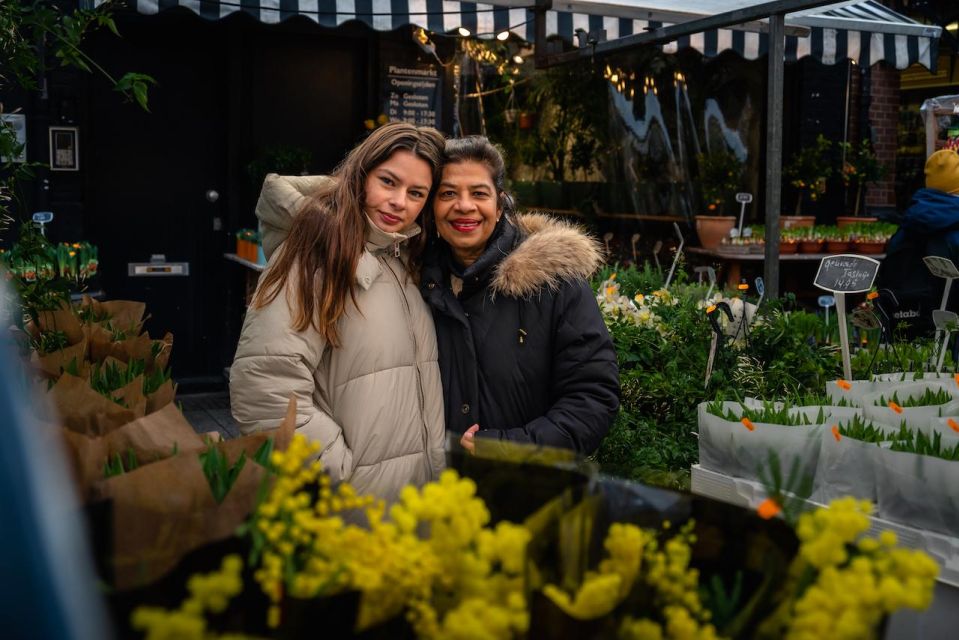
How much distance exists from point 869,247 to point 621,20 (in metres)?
3.60

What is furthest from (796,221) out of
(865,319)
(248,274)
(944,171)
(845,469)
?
(845,469)

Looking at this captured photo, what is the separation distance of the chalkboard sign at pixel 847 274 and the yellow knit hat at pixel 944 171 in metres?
2.22

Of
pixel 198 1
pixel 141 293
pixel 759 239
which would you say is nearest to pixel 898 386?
pixel 198 1

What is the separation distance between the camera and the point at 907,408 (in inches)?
109

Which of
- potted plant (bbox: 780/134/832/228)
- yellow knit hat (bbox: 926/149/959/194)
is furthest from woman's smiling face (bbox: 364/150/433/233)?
potted plant (bbox: 780/134/832/228)

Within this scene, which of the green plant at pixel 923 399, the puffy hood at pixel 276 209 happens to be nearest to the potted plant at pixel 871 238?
the green plant at pixel 923 399

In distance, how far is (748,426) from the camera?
2.66m

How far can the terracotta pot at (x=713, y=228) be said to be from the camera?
879 cm

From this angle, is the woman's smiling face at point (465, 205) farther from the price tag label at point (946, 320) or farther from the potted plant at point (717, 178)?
the potted plant at point (717, 178)

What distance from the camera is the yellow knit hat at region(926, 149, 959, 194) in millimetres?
5609

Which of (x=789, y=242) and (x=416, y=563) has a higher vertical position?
(x=789, y=242)

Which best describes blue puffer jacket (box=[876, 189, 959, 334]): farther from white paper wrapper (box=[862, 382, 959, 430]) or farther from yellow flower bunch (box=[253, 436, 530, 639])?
yellow flower bunch (box=[253, 436, 530, 639])

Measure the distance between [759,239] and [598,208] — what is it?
157 cm

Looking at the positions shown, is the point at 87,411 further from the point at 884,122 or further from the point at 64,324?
the point at 884,122
